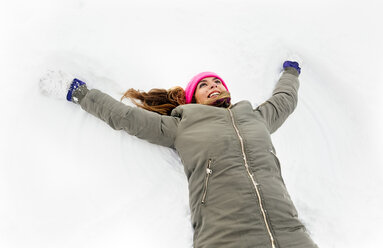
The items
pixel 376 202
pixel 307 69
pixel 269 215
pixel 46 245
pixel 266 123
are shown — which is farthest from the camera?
pixel 307 69

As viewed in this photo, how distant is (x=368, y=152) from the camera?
247cm

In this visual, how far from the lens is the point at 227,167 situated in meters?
1.73

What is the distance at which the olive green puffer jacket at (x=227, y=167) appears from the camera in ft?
5.20

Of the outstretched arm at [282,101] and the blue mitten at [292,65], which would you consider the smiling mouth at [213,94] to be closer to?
the outstretched arm at [282,101]

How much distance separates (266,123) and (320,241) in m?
0.91


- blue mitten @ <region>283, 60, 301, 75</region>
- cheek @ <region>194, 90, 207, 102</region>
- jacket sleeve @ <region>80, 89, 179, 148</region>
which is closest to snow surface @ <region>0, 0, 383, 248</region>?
blue mitten @ <region>283, 60, 301, 75</region>

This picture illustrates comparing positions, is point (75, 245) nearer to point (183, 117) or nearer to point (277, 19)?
point (183, 117)

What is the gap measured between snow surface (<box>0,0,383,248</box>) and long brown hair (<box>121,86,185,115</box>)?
0.10 meters

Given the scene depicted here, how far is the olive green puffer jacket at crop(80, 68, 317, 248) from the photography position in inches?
62.4

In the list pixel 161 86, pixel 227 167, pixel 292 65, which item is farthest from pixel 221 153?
pixel 292 65

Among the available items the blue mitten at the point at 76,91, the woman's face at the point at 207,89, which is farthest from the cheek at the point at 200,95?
the blue mitten at the point at 76,91

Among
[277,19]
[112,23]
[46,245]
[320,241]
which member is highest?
[277,19]

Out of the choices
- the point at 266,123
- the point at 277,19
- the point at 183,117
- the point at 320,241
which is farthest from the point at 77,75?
the point at 320,241

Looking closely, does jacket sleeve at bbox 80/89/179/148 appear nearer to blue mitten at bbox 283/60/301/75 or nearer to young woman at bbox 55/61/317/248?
young woman at bbox 55/61/317/248
